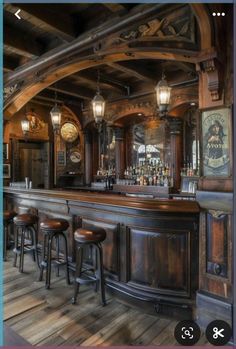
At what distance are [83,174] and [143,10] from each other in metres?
4.82

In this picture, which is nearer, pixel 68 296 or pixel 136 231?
pixel 136 231

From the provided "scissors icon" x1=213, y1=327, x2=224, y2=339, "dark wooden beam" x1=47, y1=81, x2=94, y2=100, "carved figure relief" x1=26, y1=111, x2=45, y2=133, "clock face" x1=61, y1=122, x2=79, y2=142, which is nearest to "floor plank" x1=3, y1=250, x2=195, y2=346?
"scissors icon" x1=213, y1=327, x2=224, y2=339

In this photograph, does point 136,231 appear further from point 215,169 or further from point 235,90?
point 235,90

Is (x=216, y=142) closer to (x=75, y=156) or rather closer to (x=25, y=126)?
(x=25, y=126)

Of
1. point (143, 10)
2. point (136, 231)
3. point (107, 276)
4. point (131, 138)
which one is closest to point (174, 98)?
point (131, 138)

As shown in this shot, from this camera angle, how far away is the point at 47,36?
346 cm

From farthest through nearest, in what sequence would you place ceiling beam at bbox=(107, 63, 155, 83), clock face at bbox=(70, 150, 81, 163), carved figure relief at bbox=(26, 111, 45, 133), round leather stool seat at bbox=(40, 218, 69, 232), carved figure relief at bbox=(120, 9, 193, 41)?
clock face at bbox=(70, 150, 81, 163)
carved figure relief at bbox=(26, 111, 45, 133)
ceiling beam at bbox=(107, 63, 155, 83)
round leather stool seat at bbox=(40, 218, 69, 232)
carved figure relief at bbox=(120, 9, 193, 41)

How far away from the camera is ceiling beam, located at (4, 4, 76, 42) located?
8.31ft

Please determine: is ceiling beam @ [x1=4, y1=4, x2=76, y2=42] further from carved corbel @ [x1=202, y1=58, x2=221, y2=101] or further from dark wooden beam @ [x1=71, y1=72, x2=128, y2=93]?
carved corbel @ [x1=202, y1=58, x2=221, y2=101]

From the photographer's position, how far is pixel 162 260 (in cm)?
251

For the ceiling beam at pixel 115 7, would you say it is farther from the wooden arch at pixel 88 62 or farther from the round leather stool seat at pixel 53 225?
the round leather stool seat at pixel 53 225

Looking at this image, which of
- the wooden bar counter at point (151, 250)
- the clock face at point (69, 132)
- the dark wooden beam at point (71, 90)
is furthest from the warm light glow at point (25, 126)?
the wooden bar counter at point (151, 250)

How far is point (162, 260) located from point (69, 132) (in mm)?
4706

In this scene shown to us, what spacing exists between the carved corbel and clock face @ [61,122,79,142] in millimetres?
4670
